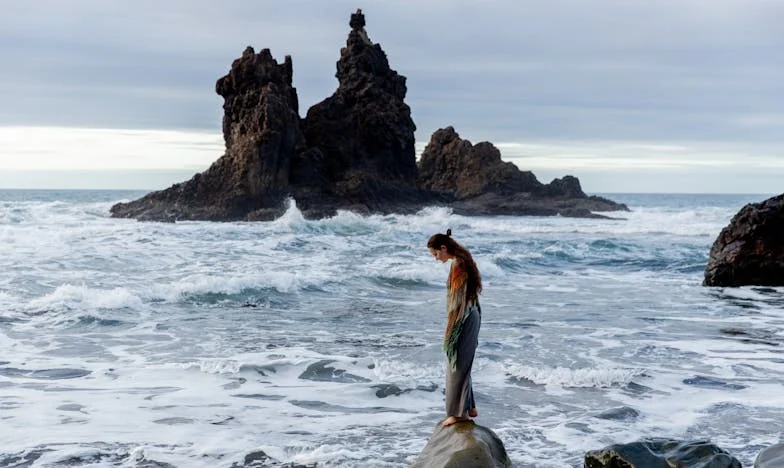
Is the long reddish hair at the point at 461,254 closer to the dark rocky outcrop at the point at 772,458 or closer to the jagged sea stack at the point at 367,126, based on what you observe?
the dark rocky outcrop at the point at 772,458

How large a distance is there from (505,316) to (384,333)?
113 inches

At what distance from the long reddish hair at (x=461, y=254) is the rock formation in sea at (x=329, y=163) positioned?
1716 inches

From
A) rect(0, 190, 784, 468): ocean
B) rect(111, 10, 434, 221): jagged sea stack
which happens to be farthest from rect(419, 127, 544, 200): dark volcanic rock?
rect(0, 190, 784, 468): ocean

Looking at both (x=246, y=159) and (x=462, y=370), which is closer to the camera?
(x=462, y=370)

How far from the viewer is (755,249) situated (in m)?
20.1

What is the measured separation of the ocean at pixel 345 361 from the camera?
8.16 m

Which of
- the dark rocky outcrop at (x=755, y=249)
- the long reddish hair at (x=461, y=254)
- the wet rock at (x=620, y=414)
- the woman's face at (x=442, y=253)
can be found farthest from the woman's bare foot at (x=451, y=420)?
the dark rocky outcrop at (x=755, y=249)

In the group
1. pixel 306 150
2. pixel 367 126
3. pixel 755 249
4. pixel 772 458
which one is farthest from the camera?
pixel 367 126

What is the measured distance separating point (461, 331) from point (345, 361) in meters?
4.85

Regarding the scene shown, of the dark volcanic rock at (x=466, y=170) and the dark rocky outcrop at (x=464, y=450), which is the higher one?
the dark volcanic rock at (x=466, y=170)

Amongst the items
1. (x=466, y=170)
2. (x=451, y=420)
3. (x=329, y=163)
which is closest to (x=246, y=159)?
(x=329, y=163)

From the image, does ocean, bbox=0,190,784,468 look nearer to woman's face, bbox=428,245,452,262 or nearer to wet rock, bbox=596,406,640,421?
wet rock, bbox=596,406,640,421

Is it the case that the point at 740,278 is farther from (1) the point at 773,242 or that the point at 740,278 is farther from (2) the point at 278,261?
(2) the point at 278,261

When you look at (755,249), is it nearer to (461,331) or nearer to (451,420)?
(461,331)
